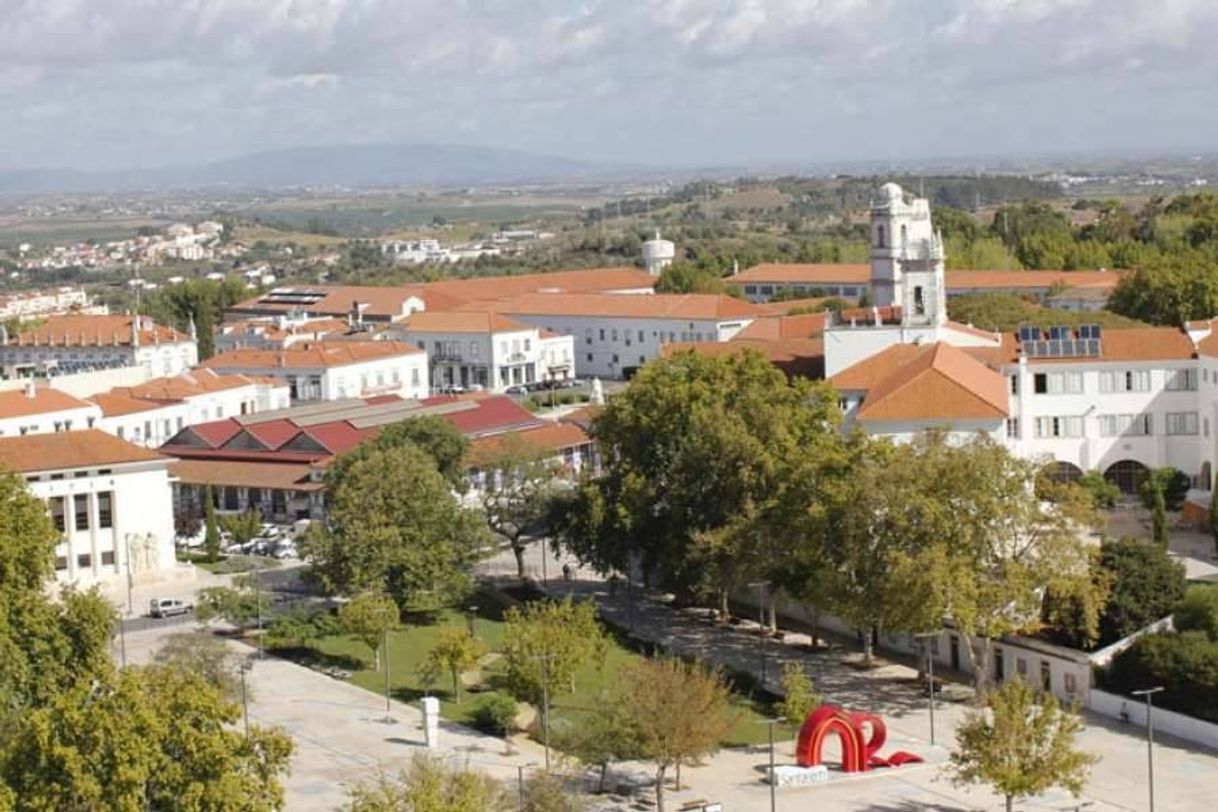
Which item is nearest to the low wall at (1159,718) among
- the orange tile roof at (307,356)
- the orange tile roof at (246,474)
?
the orange tile roof at (246,474)

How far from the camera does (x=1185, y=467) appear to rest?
212 ft

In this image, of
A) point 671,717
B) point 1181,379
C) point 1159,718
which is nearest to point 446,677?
point 671,717

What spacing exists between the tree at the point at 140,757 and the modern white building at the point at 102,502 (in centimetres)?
2762

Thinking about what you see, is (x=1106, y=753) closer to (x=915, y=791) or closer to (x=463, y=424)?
(x=915, y=791)

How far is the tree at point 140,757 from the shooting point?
28.9m

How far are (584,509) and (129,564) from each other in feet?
44.6

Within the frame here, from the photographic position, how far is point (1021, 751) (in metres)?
34.9

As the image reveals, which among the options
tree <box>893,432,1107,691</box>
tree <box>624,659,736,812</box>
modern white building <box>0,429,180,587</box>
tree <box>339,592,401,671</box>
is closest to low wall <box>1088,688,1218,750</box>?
tree <box>893,432,1107,691</box>

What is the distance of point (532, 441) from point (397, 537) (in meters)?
18.2

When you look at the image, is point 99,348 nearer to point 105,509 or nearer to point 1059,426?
point 105,509

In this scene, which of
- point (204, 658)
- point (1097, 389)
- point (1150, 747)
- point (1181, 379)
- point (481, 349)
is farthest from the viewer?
point (481, 349)

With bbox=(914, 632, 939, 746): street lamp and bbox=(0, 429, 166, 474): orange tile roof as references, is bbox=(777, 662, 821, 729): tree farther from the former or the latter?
bbox=(0, 429, 166, 474): orange tile roof

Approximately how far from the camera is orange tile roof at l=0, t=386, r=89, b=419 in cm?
7134

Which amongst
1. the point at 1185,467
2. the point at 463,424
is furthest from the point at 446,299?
the point at 1185,467
